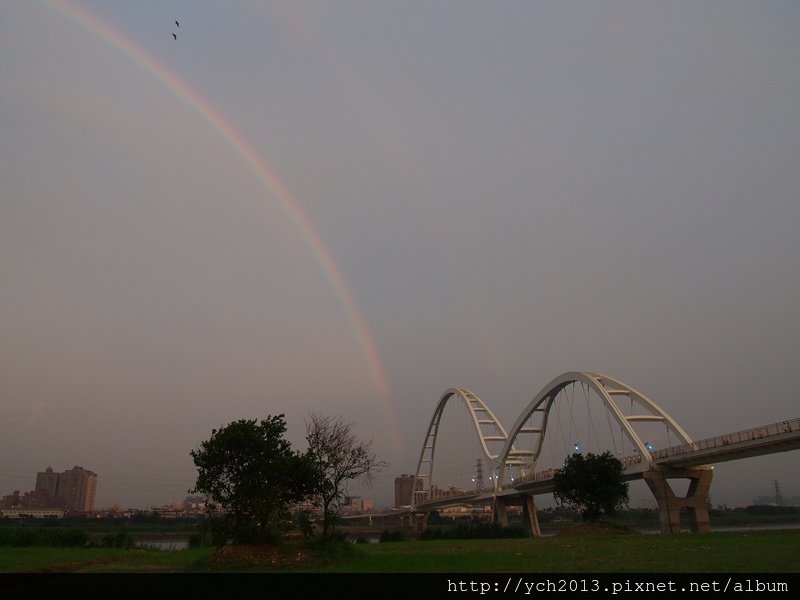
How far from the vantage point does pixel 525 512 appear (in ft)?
271

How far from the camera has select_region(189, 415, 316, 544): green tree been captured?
2509 cm

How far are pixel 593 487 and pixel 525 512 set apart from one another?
35669 mm

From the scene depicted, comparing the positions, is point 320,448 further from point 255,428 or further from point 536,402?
point 536,402

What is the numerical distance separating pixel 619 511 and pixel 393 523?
364 ft

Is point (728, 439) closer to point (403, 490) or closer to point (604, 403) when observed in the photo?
point (604, 403)

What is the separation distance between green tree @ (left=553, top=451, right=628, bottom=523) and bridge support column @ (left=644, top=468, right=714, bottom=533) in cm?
530

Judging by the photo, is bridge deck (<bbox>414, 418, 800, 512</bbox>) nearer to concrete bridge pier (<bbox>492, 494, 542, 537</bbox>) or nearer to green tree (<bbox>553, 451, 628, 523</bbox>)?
green tree (<bbox>553, 451, 628, 523</bbox>)

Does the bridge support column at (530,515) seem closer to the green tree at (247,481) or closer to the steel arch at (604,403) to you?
the steel arch at (604,403)

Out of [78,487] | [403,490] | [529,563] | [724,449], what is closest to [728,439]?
[724,449]

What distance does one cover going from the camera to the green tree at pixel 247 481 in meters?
25.1

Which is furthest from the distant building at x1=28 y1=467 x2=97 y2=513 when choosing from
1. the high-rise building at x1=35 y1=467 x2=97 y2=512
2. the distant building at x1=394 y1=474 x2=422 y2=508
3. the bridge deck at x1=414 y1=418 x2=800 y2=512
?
the bridge deck at x1=414 y1=418 x2=800 y2=512

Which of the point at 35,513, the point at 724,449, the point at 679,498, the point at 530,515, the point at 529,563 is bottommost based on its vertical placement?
the point at 35,513
